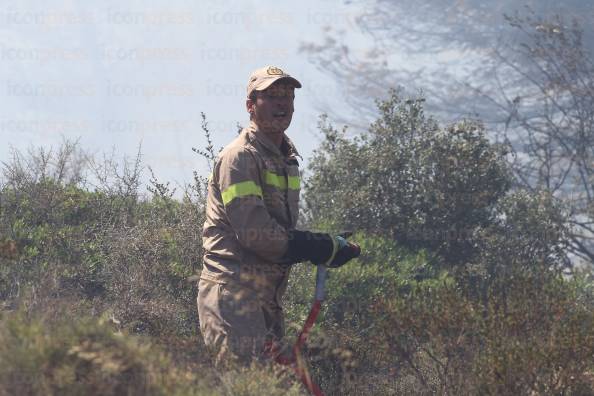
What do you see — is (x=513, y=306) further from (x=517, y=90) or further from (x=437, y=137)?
(x=517, y=90)

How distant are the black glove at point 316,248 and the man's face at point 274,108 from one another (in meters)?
0.64

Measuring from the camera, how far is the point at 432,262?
11.3 meters

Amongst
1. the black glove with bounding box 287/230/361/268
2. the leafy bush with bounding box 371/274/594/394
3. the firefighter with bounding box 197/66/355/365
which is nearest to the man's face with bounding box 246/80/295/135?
the firefighter with bounding box 197/66/355/365

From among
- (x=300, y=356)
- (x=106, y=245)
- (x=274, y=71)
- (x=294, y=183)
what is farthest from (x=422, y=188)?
(x=300, y=356)

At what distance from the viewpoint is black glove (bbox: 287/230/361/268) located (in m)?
4.94

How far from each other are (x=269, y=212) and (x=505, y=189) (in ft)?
25.1

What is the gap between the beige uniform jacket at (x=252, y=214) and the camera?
480 centimetres

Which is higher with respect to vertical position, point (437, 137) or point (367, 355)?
point (437, 137)

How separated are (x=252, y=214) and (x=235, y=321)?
2.06 ft

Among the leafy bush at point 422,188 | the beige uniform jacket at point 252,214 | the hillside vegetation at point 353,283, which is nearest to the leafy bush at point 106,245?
the hillside vegetation at point 353,283

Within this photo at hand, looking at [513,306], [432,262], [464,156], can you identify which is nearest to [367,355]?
[513,306]

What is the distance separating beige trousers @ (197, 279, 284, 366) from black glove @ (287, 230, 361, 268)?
344mm

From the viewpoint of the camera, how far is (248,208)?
4.76 m

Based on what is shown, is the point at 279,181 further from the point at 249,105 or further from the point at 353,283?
the point at 353,283
